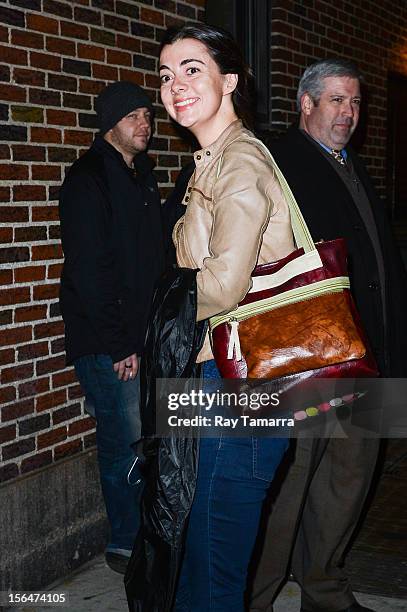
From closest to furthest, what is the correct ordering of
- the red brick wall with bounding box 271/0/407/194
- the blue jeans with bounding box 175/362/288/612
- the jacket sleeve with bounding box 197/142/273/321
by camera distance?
1. the jacket sleeve with bounding box 197/142/273/321
2. the blue jeans with bounding box 175/362/288/612
3. the red brick wall with bounding box 271/0/407/194

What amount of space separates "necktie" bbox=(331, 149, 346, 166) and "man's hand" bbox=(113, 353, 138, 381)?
4.48ft

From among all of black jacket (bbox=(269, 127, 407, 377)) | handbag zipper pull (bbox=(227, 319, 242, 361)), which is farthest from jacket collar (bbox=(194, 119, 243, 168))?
black jacket (bbox=(269, 127, 407, 377))

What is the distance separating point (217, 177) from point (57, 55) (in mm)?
2230

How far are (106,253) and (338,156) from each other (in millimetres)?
1208

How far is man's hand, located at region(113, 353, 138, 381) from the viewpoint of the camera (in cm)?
454

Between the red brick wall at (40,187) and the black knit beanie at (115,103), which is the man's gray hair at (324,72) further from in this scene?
the red brick wall at (40,187)

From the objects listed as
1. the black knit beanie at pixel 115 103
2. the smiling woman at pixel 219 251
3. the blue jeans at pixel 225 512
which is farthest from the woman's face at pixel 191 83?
the black knit beanie at pixel 115 103

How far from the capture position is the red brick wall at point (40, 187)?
4.34 m

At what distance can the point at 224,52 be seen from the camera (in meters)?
2.88

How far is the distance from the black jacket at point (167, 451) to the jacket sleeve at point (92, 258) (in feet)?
5.47

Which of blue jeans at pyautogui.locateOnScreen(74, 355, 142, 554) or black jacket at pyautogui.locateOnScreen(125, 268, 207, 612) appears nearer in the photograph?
black jacket at pyautogui.locateOnScreen(125, 268, 207, 612)

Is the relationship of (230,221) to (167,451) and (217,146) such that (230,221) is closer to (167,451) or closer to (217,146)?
(217,146)

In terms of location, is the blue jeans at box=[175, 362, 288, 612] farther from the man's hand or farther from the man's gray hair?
the man's gray hair

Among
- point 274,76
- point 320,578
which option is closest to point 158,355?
point 320,578
